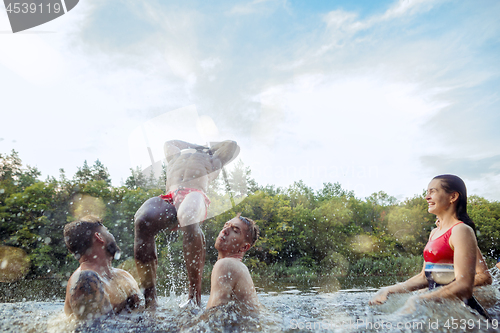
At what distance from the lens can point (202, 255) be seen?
3.68 m

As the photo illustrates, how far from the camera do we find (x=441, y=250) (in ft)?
9.10

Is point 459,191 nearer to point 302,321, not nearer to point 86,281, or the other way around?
point 302,321

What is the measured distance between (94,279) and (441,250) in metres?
3.02

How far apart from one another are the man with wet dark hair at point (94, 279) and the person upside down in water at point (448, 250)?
2.41 m

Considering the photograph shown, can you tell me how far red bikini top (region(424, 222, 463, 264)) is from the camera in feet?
8.95

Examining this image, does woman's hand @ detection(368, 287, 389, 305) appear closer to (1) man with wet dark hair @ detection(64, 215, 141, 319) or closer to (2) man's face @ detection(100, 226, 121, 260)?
(1) man with wet dark hair @ detection(64, 215, 141, 319)

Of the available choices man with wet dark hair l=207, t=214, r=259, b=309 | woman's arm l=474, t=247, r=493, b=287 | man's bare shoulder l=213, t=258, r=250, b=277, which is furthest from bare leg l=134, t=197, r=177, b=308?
woman's arm l=474, t=247, r=493, b=287

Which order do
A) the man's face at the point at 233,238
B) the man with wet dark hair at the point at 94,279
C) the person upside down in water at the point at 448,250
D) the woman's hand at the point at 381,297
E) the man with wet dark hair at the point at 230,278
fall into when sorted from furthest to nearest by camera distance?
1. the man's face at the point at 233,238
2. the woman's hand at the point at 381,297
3. the man with wet dark hair at the point at 230,278
4. the man with wet dark hair at the point at 94,279
5. the person upside down in water at the point at 448,250

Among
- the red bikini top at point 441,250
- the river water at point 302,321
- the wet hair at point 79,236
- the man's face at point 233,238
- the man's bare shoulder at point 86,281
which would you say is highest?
the wet hair at point 79,236

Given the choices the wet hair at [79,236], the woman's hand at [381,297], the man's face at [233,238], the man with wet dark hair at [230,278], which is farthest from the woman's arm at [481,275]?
the wet hair at [79,236]

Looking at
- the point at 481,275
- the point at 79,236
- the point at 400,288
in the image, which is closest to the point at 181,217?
the point at 79,236

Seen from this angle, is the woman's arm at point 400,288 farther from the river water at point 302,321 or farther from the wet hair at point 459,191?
the wet hair at point 459,191

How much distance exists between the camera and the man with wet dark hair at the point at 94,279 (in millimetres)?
2627

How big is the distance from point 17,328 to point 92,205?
71.1ft
